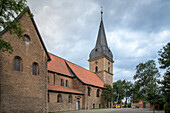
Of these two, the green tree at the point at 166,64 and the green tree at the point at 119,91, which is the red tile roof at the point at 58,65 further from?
the green tree at the point at 119,91

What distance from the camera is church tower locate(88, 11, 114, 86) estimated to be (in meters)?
44.9

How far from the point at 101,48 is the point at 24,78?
3319cm

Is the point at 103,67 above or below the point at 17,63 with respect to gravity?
below

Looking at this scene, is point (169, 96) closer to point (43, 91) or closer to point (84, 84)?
point (84, 84)

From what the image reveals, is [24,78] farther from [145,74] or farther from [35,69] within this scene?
[145,74]

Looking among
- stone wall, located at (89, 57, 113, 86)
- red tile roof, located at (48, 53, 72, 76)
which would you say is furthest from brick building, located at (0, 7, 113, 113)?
stone wall, located at (89, 57, 113, 86)

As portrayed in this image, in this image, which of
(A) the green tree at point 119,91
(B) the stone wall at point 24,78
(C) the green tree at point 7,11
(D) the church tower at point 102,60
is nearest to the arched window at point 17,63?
(B) the stone wall at point 24,78

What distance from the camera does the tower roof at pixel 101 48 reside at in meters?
46.3

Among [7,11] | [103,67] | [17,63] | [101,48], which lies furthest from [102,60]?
[7,11]

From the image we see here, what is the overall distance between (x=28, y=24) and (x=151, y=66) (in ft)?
117

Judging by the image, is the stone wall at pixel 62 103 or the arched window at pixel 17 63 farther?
the stone wall at pixel 62 103

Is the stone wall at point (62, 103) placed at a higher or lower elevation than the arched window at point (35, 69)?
lower

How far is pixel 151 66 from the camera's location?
137 ft

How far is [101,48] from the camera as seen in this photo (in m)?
46.7
